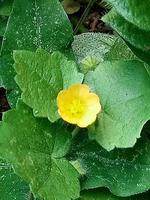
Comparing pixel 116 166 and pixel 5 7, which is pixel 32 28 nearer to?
pixel 5 7

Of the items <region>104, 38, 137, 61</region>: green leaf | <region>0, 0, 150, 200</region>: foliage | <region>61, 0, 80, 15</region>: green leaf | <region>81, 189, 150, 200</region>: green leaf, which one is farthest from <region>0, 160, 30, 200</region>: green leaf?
<region>61, 0, 80, 15</region>: green leaf

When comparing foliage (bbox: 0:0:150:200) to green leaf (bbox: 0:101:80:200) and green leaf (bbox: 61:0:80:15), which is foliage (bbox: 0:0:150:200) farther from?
green leaf (bbox: 61:0:80:15)

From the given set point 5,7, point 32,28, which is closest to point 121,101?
point 32,28

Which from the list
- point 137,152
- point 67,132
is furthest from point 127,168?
point 67,132

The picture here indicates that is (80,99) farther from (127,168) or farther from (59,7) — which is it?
(59,7)

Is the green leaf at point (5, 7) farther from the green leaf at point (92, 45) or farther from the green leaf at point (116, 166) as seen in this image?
the green leaf at point (116, 166)
